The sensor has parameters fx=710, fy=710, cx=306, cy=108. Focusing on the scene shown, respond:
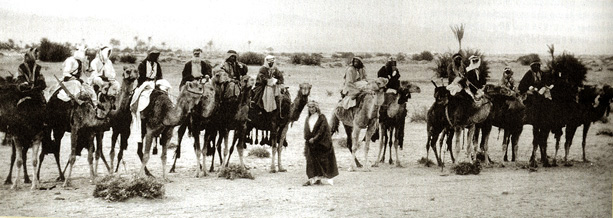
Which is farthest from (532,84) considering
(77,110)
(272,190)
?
(77,110)

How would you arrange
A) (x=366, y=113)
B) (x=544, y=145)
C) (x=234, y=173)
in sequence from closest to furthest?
(x=544, y=145)
(x=234, y=173)
(x=366, y=113)

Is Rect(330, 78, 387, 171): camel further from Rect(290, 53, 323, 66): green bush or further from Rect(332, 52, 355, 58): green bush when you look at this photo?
Rect(290, 53, 323, 66): green bush

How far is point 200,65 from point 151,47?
72 centimetres

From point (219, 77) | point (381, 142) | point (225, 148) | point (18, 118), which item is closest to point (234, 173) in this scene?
point (225, 148)

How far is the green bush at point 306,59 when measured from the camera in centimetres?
966

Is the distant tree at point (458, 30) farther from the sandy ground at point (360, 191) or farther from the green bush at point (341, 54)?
the green bush at point (341, 54)

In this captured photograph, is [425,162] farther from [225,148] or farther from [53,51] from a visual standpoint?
[53,51]

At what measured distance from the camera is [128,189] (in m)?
8.75

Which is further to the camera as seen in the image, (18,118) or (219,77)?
(219,77)

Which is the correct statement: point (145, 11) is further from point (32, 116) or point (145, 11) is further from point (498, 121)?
point (498, 121)

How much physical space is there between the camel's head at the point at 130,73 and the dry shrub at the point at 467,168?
4531mm

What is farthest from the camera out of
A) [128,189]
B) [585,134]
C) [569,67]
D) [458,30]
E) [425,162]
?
[425,162]

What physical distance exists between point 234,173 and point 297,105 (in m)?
1.36

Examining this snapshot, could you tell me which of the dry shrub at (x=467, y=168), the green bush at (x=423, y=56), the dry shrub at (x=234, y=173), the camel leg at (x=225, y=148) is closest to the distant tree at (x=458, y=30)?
the green bush at (x=423, y=56)
